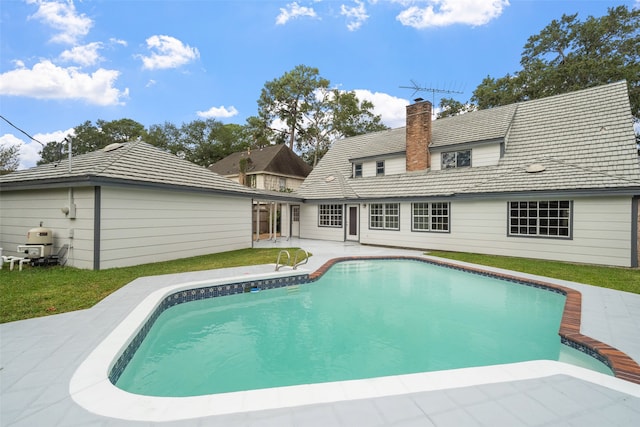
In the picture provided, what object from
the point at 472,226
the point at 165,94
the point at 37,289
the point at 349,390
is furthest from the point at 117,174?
the point at 165,94

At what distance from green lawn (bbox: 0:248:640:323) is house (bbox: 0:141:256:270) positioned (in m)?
0.61

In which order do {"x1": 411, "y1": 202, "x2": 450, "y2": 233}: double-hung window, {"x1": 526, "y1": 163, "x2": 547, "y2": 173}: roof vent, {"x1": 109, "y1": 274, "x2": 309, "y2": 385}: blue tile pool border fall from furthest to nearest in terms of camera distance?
{"x1": 411, "y1": 202, "x2": 450, "y2": 233}: double-hung window, {"x1": 526, "y1": 163, "x2": 547, "y2": 173}: roof vent, {"x1": 109, "y1": 274, "x2": 309, "y2": 385}: blue tile pool border

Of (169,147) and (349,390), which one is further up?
(169,147)

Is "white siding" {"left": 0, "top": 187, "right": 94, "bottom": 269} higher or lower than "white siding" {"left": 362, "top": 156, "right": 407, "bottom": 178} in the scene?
lower

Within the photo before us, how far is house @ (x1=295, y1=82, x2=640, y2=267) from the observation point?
31.8ft

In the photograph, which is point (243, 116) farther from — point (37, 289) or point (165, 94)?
point (37, 289)

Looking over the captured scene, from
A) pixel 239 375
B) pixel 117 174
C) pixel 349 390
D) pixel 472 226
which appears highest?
pixel 117 174

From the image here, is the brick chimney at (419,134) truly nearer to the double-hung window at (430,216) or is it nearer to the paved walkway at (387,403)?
the double-hung window at (430,216)

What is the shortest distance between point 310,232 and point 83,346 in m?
14.2

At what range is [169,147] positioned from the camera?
37844 mm

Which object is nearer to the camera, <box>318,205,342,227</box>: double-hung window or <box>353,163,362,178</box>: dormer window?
<box>318,205,342,227</box>: double-hung window

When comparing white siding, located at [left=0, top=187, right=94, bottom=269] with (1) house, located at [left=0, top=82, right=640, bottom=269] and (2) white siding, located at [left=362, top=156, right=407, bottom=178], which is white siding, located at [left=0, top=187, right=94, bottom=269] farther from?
(2) white siding, located at [left=362, top=156, right=407, bottom=178]

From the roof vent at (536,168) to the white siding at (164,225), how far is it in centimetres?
1176

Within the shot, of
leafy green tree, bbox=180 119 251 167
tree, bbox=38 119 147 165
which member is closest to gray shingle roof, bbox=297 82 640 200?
leafy green tree, bbox=180 119 251 167
